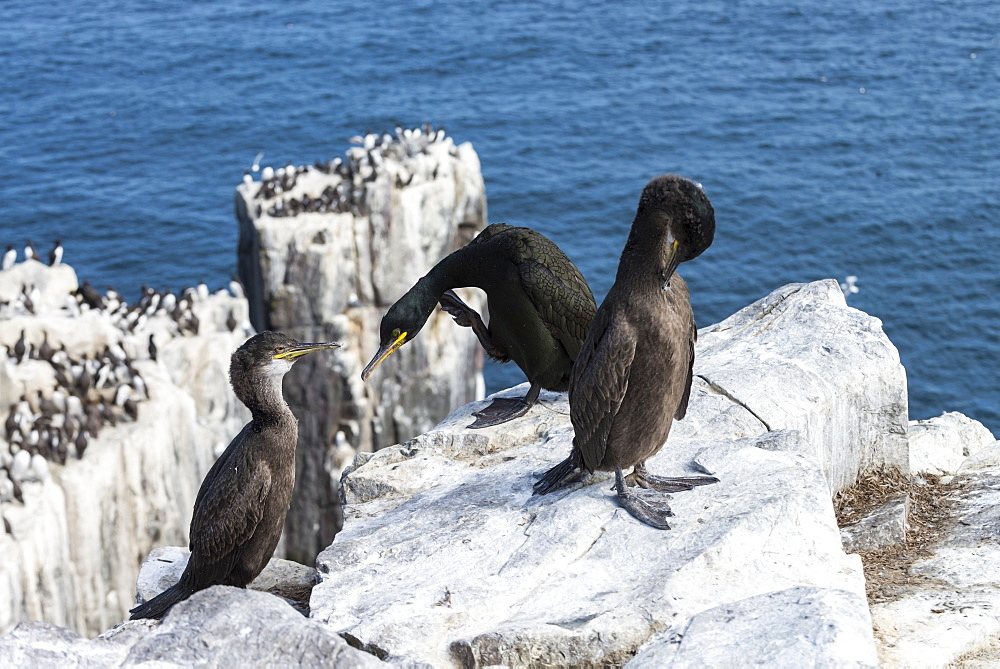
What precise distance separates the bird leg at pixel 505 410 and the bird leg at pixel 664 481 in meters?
1.72

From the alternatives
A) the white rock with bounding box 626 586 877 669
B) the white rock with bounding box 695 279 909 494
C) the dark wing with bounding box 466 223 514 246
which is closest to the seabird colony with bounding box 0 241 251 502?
the dark wing with bounding box 466 223 514 246

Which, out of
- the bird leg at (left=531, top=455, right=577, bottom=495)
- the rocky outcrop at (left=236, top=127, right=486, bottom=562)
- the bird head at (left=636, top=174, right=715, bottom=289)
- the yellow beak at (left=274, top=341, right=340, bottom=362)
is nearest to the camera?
the bird head at (left=636, top=174, right=715, bottom=289)

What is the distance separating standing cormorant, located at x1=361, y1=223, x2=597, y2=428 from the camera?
25.1ft

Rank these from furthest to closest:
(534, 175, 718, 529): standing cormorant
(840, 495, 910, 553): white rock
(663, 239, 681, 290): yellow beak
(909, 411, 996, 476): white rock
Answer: (909, 411, 996, 476): white rock → (840, 495, 910, 553): white rock → (534, 175, 718, 529): standing cormorant → (663, 239, 681, 290): yellow beak

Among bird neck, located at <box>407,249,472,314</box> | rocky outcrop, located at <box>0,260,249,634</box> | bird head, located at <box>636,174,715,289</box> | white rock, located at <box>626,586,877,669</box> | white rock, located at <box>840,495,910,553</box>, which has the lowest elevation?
rocky outcrop, located at <box>0,260,249,634</box>

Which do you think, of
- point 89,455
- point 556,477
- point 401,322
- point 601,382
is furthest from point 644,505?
point 89,455

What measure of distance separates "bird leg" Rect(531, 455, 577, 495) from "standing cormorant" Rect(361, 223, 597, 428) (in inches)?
55.5

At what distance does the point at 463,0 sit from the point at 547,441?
5341cm

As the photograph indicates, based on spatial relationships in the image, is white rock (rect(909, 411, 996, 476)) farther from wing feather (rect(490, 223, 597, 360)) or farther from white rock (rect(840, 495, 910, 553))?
wing feather (rect(490, 223, 597, 360))

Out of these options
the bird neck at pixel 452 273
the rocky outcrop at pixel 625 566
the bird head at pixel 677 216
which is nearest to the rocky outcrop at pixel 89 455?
the rocky outcrop at pixel 625 566

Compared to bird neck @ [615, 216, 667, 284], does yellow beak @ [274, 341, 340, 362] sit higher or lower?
lower

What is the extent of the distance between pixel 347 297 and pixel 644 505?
58.0 feet

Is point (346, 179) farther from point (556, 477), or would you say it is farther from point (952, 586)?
point (952, 586)

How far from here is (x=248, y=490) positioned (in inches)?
264
